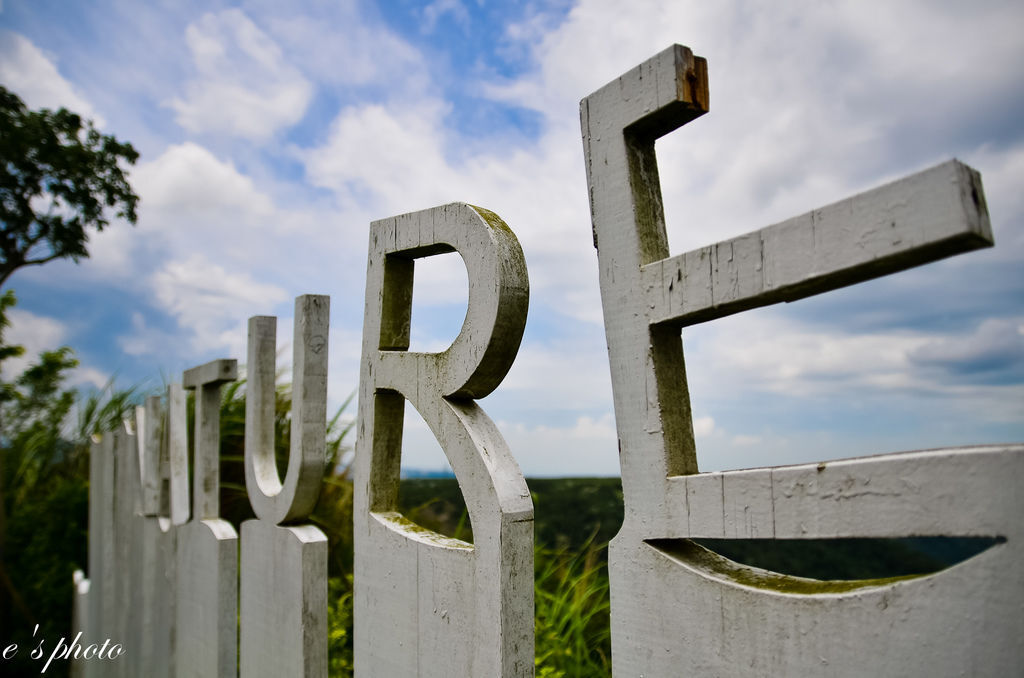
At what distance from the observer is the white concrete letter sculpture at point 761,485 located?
3.16ft

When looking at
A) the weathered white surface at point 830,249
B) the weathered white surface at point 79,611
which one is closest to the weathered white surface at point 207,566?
the weathered white surface at point 830,249

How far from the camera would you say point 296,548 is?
2242 millimetres

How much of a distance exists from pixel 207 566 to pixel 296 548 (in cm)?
103

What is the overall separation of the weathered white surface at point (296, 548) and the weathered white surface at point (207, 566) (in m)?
0.30

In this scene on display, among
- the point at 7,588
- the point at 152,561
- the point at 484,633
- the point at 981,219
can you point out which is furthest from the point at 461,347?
the point at 7,588

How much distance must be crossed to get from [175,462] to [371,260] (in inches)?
91.2

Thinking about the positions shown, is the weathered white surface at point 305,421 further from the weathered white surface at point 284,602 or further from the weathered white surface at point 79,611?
the weathered white surface at point 79,611

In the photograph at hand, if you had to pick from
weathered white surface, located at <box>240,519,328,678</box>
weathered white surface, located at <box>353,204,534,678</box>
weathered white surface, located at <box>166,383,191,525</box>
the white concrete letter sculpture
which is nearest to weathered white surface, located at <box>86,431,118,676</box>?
weathered white surface, located at <box>166,383,191,525</box>

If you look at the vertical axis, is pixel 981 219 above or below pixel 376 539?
above

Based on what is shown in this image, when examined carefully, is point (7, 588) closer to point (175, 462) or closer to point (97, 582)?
point (97, 582)

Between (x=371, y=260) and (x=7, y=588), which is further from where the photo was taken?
(x=7, y=588)

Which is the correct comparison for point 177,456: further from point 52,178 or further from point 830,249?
point 52,178

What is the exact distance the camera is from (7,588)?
24.5ft

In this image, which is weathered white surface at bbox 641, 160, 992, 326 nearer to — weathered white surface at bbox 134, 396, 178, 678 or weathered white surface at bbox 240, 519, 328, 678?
weathered white surface at bbox 240, 519, 328, 678
